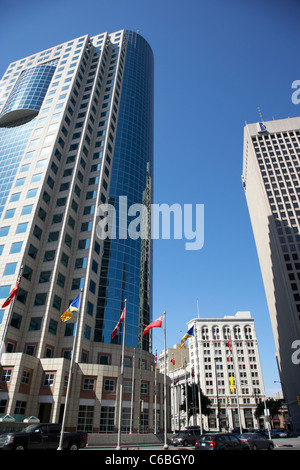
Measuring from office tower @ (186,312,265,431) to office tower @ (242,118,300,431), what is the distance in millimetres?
16492

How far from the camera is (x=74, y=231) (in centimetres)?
6200

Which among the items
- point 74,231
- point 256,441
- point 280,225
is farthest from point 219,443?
point 280,225

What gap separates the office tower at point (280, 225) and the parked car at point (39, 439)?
3101 inches

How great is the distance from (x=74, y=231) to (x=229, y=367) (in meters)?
103

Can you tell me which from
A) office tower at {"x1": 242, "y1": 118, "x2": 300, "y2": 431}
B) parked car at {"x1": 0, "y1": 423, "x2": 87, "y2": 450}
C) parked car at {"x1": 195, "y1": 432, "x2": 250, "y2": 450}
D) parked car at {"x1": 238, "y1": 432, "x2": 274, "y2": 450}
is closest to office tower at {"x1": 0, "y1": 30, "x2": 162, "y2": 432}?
parked car at {"x1": 0, "y1": 423, "x2": 87, "y2": 450}

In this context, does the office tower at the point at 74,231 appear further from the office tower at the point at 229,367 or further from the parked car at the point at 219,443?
the office tower at the point at 229,367

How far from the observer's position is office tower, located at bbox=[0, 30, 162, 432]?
46375 mm

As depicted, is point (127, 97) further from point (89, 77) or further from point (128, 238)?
point (128, 238)

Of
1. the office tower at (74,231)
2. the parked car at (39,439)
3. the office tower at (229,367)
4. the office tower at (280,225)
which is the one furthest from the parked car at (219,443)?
the office tower at (229,367)

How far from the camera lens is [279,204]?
10675cm

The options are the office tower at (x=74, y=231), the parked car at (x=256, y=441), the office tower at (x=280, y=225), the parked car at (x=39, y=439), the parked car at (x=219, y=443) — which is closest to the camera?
the parked car at (x=39, y=439)

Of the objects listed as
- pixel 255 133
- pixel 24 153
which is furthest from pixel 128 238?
pixel 255 133

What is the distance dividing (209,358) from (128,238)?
87.9 metres

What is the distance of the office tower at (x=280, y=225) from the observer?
91500 mm
